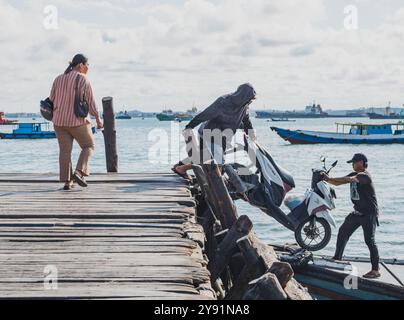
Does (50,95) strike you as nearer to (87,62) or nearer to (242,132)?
(87,62)

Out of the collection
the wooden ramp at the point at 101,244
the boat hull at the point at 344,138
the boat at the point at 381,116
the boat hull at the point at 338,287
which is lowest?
the boat hull at the point at 338,287

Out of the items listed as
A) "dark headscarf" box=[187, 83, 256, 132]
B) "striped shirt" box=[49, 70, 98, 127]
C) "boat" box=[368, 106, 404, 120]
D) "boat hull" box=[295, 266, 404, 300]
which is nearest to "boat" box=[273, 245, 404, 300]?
"boat hull" box=[295, 266, 404, 300]

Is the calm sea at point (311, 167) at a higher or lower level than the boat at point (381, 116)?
lower

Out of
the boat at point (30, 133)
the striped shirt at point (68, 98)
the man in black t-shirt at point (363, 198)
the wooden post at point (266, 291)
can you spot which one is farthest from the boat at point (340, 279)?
the boat at point (30, 133)

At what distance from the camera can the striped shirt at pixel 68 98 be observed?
8234 millimetres

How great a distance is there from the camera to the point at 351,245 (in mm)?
18328

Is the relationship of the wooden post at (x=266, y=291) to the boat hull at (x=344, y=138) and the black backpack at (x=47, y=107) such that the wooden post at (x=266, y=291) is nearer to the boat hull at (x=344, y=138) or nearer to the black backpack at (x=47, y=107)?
the black backpack at (x=47, y=107)

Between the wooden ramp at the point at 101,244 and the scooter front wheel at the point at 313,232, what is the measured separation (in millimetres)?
1770

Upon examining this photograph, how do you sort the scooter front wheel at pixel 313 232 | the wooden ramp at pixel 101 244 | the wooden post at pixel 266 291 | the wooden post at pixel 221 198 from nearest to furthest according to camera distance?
the wooden ramp at pixel 101 244 → the wooden post at pixel 266 291 → the wooden post at pixel 221 198 → the scooter front wheel at pixel 313 232

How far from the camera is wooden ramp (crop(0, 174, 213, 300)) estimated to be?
14.1 ft

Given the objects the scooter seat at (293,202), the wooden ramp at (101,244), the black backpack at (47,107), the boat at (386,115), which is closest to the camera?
the wooden ramp at (101,244)

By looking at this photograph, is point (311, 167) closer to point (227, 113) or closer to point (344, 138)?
point (344, 138)

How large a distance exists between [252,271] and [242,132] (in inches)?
130

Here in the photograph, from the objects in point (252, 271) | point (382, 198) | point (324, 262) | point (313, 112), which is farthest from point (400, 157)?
point (313, 112)
